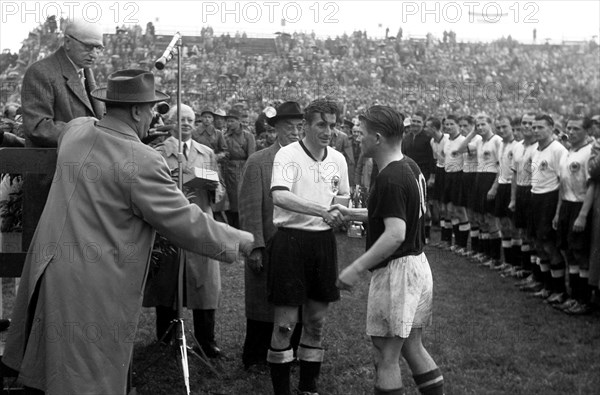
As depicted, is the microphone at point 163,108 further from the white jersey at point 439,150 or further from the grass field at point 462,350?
the white jersey at point 439,150

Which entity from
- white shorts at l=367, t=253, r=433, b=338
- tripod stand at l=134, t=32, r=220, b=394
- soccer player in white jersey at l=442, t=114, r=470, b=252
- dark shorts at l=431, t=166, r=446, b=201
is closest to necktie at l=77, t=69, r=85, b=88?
tripod stand at l=134, t=32, r=220, b=394

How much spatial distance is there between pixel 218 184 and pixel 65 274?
3.48m

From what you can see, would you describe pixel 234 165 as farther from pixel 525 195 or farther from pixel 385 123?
pixel 385 123

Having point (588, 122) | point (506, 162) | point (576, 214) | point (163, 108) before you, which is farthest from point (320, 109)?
point (506, 162)

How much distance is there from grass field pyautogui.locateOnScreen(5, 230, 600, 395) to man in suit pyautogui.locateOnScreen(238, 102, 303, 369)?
0.70 metres

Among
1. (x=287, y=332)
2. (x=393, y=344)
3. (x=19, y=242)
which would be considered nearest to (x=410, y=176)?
(x=393, y=344)

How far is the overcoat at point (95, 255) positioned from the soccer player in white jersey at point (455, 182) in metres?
10.8

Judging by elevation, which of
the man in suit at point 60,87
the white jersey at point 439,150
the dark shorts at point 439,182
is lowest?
the dark shorts at point 439,182

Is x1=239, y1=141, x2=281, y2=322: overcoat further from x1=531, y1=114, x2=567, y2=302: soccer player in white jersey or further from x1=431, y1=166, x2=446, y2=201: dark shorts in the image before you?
x1=431, y1=166, x2=446, y2=201: dark shorts

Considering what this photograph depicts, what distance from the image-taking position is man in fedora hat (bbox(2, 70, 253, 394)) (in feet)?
13.9

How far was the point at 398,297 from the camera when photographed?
5148mm

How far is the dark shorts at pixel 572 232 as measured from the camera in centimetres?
982

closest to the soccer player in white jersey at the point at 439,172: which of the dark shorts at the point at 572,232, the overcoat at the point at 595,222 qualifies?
the dark shorts at the point at 572,232

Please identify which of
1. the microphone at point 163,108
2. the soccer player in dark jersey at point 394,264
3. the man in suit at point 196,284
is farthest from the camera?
the man in suit at point 196,284
